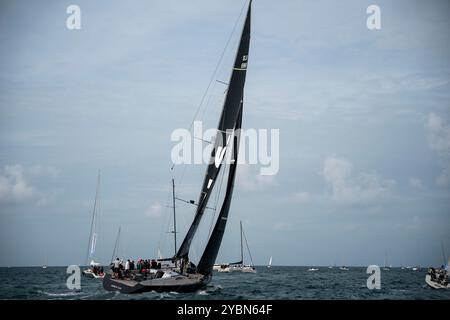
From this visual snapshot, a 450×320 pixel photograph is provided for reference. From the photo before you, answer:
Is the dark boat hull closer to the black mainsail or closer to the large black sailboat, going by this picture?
the large black sailboat

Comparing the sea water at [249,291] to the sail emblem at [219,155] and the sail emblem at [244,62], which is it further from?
the sail emblem at [244,62]

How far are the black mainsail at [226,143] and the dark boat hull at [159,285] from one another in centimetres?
258

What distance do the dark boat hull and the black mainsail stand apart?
2.58 metres

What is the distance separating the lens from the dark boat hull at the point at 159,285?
37156 millimetres

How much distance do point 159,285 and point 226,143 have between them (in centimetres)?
1158

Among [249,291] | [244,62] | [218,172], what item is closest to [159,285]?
[218,172]

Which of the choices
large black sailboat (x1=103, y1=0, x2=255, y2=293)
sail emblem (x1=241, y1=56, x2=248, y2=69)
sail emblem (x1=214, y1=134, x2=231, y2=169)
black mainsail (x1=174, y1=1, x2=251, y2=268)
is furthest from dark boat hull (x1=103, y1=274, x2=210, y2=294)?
sail emblem (x1=241, y1=56, x2=248, y2=69)

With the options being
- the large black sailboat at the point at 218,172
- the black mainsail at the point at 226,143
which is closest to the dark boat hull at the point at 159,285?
the large black sailboat at the point at 218,172
